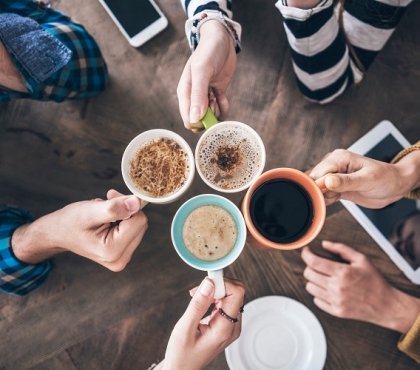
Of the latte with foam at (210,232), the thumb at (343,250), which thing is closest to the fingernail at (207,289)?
the latte with foam at (210,232)

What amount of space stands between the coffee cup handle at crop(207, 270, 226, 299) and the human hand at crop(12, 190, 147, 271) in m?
0.21

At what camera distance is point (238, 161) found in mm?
1040

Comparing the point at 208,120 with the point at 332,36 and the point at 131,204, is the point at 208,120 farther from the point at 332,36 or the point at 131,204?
the point at 332,36

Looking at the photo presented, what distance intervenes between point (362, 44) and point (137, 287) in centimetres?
101

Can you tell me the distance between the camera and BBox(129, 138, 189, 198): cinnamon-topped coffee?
1.03m

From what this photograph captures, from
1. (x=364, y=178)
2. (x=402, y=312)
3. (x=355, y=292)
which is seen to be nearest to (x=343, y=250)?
(x=355, y=292)

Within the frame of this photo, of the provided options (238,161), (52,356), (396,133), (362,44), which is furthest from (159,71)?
(52,356)

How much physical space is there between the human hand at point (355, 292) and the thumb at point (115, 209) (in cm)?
56

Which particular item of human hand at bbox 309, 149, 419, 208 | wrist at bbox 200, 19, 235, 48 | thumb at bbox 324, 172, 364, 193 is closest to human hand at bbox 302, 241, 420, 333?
human hand at bbox 309, 149, 419, 208

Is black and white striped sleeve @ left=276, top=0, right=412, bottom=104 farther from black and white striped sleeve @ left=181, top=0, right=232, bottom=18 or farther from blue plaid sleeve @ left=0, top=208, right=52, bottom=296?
blue plaid sleeve @ left=0, top=208, right=52, bottom=296

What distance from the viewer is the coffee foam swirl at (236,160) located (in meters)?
1.02

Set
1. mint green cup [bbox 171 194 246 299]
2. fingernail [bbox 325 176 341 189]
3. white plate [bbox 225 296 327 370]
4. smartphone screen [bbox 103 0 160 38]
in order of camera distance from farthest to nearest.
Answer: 1. smartphone screen [bbox 103 0 160 38]
2. white plate [bbox 225 296 327 370]
3. mint green cup [bbox 171 194 246 299]
4. fingernail [bbox 325 176 341 189]

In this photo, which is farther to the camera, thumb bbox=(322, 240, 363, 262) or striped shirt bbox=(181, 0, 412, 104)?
thumb bbox=(322, 240, 363, 262)

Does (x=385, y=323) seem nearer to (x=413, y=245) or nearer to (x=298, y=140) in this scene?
(x=413, y=245)
